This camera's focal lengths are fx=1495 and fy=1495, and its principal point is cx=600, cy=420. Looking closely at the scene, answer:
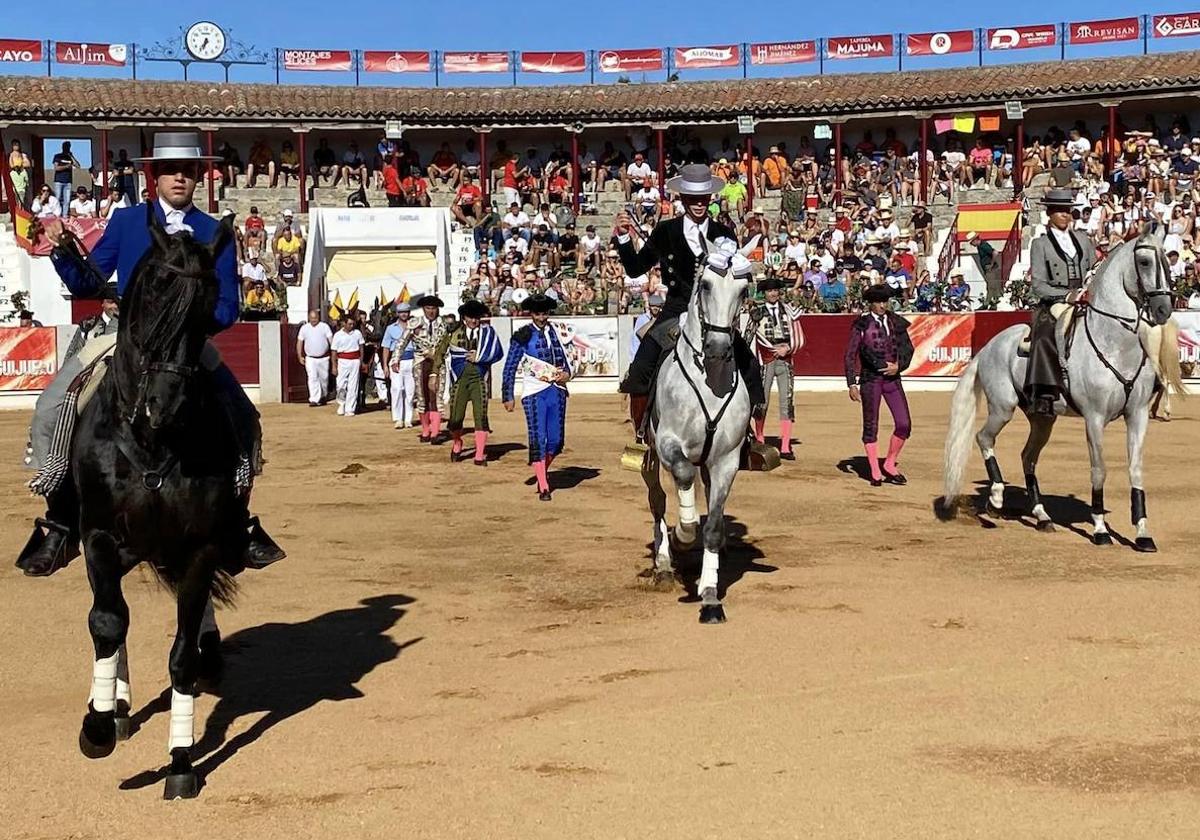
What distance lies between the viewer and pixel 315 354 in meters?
25.1

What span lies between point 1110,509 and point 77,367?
30.3ft

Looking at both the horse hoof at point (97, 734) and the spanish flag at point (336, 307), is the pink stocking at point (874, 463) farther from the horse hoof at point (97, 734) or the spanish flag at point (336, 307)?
the spanish flag at point (336, 307)

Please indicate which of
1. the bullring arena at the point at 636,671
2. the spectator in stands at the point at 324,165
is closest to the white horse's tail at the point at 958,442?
the bullring arena at the point at 636,671

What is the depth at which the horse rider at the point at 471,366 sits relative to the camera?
54.1 feet

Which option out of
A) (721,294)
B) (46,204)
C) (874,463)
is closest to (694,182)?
(721,294)

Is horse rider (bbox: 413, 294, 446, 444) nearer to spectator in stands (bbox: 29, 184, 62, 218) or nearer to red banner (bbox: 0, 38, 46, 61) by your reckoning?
spectator in stands (bbox: 29, 184, 62, 218)

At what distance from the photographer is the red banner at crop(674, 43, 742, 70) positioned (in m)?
42.7

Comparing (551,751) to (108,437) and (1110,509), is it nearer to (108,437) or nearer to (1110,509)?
(108,437)

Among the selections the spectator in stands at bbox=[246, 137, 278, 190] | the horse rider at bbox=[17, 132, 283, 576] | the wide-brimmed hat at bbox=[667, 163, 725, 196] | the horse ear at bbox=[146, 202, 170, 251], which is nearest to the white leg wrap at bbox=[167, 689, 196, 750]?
the horse rider at bbox=[17, 132, 283, 576]

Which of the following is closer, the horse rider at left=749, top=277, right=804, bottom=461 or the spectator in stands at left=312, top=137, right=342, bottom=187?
the horse rider at left=749, top=277, right=804, bottom=461

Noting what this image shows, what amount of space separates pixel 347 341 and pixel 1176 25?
26.7 meters

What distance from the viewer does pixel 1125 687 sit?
21.9 feet

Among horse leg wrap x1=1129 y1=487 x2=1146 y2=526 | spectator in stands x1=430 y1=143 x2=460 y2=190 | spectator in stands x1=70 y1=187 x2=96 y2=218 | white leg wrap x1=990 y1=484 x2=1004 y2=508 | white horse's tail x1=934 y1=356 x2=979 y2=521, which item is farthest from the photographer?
spectator in stands x1=430 y1=143 x2=460 y2=190

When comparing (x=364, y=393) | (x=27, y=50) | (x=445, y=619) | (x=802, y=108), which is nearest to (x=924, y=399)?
(x=364, y=393)
